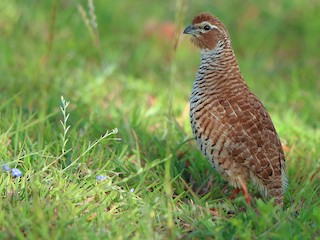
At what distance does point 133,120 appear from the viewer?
596 centimetres

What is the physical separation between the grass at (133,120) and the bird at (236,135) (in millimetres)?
207

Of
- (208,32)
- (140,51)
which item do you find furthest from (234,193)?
(140,51)

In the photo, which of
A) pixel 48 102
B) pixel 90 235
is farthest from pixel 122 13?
pixel 90 235

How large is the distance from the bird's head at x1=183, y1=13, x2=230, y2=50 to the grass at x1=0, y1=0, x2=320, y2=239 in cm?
68

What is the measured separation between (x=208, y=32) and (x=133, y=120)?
1172 mm

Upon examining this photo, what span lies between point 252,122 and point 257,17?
4638 mm

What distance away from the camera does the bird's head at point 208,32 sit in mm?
5223

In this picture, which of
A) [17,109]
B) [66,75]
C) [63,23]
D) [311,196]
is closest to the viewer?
[311,196]

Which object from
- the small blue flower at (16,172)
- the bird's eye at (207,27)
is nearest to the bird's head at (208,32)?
the bird's eye at (207,27)

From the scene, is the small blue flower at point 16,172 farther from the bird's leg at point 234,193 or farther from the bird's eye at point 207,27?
the bird's eye at point 207,27

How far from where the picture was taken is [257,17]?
9.12 m

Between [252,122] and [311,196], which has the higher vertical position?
[252,122]

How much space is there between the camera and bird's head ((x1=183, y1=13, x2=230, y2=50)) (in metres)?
5.22

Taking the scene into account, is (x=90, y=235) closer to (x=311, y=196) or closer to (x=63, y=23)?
(x=311, y=196)
